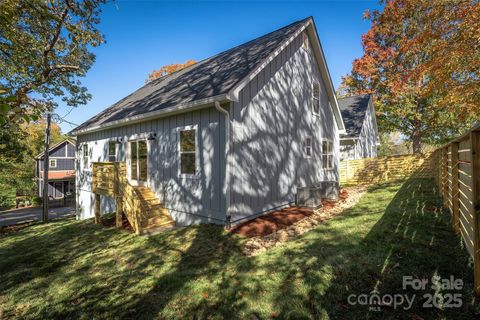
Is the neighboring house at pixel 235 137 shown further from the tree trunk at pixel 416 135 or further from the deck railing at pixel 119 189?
the tree trunk at pixel 416 135

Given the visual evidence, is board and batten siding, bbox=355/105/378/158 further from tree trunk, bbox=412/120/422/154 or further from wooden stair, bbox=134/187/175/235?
wooden stair, bbox=134/187/175/235

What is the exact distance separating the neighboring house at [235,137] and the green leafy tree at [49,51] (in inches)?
123

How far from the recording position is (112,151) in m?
12.3

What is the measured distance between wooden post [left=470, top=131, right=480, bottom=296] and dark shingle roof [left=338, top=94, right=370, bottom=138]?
51.6ft

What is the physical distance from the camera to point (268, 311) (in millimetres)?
3334

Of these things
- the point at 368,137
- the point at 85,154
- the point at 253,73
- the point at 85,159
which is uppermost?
the point at 253,73

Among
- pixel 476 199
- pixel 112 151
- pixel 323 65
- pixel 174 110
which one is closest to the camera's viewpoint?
pixel 476 199

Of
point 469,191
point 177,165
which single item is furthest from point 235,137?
point 469,191

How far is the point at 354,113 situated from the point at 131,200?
19.3 m

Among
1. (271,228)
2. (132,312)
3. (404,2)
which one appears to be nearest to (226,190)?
(271,228)

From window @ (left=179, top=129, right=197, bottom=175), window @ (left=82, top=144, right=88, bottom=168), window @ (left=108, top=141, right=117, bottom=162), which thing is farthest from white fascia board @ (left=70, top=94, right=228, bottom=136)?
window @ (left=82, top=144, right=88, bottom=168)

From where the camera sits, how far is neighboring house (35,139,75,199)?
31.0 meters

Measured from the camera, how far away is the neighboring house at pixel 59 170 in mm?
30984

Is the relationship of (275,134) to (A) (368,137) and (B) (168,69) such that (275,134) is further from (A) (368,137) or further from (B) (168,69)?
(B) (168,69)
